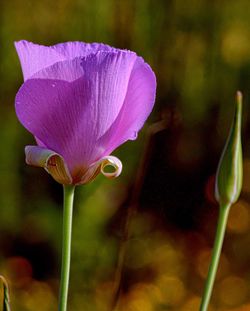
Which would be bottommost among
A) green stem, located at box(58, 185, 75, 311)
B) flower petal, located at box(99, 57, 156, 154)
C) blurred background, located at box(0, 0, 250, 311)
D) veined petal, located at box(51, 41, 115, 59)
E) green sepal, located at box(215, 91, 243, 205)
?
blurred background, located at box(0, 0, 250, 311)

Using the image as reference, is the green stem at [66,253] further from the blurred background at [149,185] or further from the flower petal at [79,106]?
the blurred background at [149,185]

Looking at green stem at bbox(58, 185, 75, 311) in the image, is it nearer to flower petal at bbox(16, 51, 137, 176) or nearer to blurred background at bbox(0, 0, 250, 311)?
flower petal at bbox(16, 51, 137, 176)

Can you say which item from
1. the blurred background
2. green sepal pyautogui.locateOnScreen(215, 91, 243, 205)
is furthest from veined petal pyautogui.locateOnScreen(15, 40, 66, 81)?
the blurred background

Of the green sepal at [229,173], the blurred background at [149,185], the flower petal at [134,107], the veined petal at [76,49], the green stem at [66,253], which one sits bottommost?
the blurred background at [149,185]

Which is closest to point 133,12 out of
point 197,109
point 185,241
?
point 197,109

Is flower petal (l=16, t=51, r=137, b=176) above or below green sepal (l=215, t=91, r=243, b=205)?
above

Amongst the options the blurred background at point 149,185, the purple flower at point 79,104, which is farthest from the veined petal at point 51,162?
the blurred background at point 149,185

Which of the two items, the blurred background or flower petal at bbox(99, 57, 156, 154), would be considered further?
the blurred background

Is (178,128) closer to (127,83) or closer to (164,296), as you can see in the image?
(164,296)

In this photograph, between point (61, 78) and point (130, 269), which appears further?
point (130, 269)
